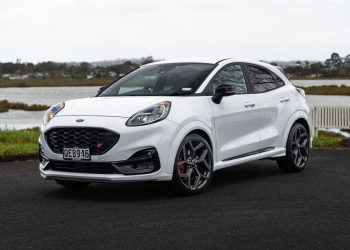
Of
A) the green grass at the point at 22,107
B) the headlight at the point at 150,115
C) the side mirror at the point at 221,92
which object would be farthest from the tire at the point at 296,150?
the green grass at the point at 22,107

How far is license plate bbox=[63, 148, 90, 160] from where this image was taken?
25.8ft

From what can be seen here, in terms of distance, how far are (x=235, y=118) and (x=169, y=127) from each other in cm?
144

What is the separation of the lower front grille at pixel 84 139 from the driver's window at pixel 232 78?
1.83 metres

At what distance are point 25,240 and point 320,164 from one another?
693cm

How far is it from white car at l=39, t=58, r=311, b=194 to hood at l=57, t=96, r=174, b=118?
0.01 metres

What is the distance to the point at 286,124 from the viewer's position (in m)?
10.3

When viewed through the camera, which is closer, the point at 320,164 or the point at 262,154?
the point at 262,154

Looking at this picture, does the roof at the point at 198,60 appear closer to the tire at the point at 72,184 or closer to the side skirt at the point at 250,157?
the side skirt at the point at 250,157

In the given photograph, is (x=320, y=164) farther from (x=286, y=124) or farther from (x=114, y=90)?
(x=114, y=90)

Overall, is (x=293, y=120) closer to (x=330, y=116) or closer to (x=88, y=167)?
(x=88, y=167)

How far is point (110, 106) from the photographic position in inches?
321

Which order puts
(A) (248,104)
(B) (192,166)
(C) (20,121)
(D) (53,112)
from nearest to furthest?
(B) (192,166) < (D) (53,112) < (A) (248,104) < (C) (20,121)

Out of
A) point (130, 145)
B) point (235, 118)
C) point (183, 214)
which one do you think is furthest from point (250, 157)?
point (183, 214)

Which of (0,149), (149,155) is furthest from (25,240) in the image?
(0,149)
